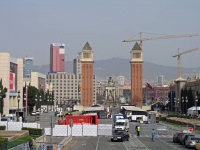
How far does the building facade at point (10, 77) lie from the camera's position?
10344 cm

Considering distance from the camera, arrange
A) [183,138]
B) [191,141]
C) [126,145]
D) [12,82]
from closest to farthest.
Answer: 1. [191,141]
2. [183,138]
3. [126,145]
4. [12,82]

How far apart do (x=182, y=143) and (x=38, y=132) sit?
13.9 meters

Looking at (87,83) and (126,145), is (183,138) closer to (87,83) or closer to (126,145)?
(126,145)

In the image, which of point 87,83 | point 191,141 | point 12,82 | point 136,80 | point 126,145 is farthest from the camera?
point 87,83

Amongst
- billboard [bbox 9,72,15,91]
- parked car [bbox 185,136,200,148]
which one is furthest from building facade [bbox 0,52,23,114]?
parked car [bbox 185,136,200,148]

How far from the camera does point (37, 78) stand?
161875 mm

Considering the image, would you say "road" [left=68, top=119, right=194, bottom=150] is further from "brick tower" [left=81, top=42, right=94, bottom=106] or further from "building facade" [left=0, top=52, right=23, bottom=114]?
"brick tower" [left=81, top=42, right=94, bottom=106]

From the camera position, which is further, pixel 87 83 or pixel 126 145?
pixel 87 83

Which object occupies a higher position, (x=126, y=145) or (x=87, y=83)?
(x=87, y=83)

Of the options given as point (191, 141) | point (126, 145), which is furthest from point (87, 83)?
point (191, 141)

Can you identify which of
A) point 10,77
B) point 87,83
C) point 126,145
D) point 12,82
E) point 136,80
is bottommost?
point 126,145

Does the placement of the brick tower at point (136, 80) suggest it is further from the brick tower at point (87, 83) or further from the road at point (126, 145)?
the road at point (126, 145)

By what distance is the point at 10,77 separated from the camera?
107625mm

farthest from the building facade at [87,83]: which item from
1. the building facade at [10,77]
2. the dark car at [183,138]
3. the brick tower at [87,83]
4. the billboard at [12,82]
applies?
the dark car at [183,138]
